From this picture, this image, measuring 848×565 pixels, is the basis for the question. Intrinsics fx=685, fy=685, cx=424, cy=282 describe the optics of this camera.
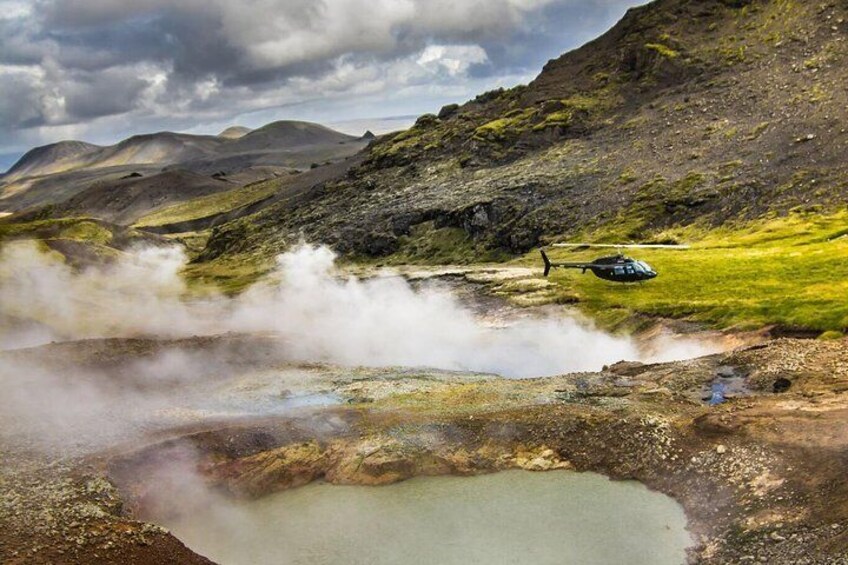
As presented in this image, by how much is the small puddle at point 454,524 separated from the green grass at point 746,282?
101 ft

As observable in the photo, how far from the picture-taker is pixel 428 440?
135 feet

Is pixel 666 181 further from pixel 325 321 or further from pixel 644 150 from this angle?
pixel 325 321

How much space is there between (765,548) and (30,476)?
35.4 meters

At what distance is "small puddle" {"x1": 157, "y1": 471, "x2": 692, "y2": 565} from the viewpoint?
3084 centimetres

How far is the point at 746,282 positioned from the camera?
75.7m

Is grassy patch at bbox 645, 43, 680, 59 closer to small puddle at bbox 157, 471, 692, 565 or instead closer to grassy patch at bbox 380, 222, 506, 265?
grassy patch at bbox 380, 222, 506, 265

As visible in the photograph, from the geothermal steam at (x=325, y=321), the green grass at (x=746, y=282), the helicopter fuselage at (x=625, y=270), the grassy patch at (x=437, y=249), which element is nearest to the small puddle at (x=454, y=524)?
the geothermal steam at (x=325, y=321)

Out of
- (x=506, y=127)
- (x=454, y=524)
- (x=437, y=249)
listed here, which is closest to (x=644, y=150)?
(x=506, y=127)

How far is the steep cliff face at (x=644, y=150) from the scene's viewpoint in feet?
398

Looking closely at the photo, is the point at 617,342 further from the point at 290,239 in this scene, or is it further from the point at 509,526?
the point at 290,239

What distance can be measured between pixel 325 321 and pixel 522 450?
50.6 metres

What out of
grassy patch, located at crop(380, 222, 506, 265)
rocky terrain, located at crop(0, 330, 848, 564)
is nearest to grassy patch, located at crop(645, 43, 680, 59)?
grassy patch, located at crop(380, 222, 506, 265)

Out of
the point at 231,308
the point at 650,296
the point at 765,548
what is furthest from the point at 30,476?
the point at 231,308

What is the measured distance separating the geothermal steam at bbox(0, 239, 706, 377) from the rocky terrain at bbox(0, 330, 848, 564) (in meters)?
13.5
